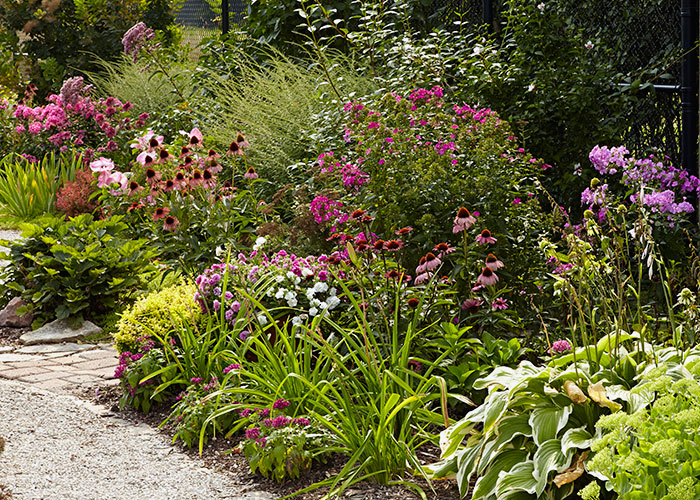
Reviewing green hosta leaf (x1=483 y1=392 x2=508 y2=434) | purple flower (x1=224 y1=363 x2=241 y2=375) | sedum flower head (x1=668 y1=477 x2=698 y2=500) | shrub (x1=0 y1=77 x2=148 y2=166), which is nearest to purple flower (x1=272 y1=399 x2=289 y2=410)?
purple flower (x1=224 y1=363 x2=241 y2=375)

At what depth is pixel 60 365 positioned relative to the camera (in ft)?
16.0

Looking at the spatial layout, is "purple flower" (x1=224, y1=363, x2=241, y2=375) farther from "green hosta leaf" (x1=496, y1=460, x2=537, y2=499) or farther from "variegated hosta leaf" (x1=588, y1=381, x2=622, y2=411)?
"variegated hosta leaf" (x1=588, y1=381, x2=622, y2=411)

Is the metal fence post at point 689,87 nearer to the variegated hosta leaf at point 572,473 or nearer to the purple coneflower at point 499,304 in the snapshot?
the purple coneflower at point 499,304

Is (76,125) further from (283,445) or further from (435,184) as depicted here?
(283,445)

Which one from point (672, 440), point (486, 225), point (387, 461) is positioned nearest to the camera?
point (672, 440)

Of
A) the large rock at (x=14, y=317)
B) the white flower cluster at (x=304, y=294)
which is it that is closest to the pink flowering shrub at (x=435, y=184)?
the white flower cluster at (x=304, y=294)

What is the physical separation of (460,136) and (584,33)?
6.71 feet

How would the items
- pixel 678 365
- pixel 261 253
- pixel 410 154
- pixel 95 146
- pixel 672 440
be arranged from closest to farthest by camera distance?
pixel 672 440 < pixel 678 365 < pixel 410 154 < pixel 261 253 < pixel 95 146

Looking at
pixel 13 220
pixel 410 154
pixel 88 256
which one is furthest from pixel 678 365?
pixel 13 220

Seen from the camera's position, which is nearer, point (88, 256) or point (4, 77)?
point (88, 256)

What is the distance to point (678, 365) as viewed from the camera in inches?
105

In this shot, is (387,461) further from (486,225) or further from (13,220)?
(13,220)

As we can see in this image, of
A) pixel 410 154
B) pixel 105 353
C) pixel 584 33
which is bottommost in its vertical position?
pixel 105 353

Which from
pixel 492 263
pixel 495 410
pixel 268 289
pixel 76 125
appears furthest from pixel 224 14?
pixel 495 410
